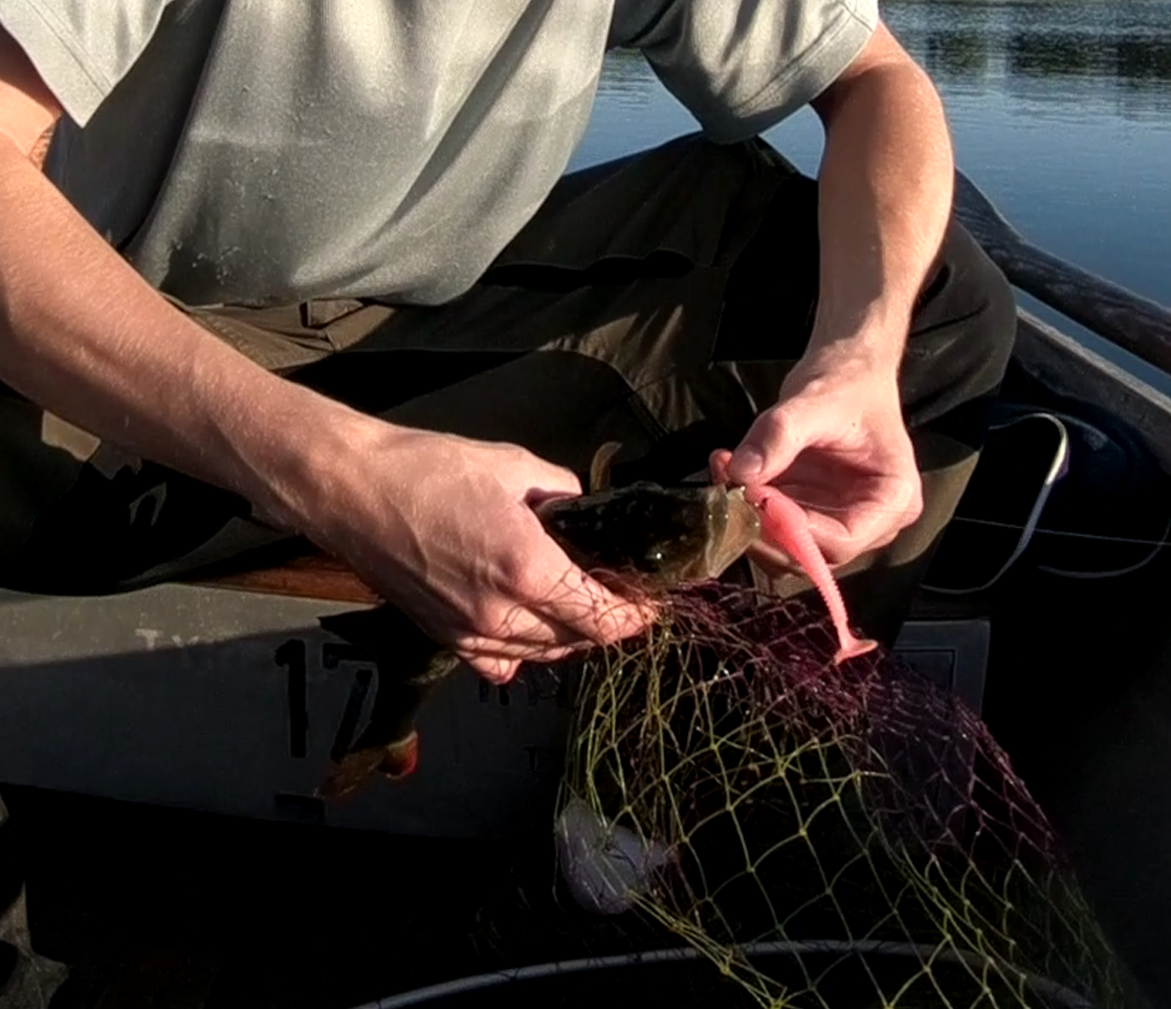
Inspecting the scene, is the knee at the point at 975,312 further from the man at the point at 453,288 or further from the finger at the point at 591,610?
the finger at the point at 591,610

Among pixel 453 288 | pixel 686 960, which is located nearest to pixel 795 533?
pixel 686 960

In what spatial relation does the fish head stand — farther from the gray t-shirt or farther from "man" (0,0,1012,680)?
the gray t-shirt

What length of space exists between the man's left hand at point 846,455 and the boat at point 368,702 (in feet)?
1.78

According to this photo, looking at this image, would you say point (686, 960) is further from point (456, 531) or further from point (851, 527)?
point (456, 531)

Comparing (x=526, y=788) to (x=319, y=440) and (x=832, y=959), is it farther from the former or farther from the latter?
(x=319, y=440)

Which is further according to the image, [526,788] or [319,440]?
Answer: [526,788]

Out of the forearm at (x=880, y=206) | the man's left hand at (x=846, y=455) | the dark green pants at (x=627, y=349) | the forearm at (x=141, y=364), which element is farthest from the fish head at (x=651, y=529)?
the dark green pants at (x=627, y=349)

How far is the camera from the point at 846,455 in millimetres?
1828

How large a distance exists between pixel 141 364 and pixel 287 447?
179mm

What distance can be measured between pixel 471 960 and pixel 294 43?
125 cm

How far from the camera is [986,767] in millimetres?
2369

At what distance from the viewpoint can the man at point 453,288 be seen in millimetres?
1580

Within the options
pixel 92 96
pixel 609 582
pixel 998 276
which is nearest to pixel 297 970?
pixel 609 582

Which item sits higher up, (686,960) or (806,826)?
(806,826)
